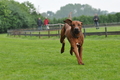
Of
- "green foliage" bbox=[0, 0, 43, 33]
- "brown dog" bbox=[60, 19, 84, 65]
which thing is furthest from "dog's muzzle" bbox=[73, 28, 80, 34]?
"green foliage" bbox=[0, 0, 43, 33]

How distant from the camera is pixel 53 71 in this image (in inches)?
288

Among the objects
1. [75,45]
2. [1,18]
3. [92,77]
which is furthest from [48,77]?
[1,18]

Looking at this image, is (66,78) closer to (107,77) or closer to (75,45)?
(107,77)

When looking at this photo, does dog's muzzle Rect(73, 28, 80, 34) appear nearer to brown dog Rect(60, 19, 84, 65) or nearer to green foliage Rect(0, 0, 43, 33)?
brown dog Rect(60, 19, 84, 65)

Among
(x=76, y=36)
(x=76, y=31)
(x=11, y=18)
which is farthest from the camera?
(x=11, y=18)

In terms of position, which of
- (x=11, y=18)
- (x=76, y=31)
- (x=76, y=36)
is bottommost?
(x=76, y=36)

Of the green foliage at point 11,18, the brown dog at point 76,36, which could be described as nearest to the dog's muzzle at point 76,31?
the brown dog at point 76,36

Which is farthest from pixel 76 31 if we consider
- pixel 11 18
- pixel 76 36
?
pixel 11 18

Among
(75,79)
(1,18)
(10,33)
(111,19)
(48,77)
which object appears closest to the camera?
(75,79)

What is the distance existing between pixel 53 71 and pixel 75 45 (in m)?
1.43

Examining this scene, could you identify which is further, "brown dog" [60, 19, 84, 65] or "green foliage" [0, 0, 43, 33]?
"green foliage" [0, 0, 43, 33]

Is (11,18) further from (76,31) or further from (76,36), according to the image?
(76,31)

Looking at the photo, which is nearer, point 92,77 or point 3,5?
point 92,77

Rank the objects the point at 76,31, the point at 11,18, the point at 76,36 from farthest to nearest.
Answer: the point at 11,18 → the point at 76,36 → the point at 76,31
